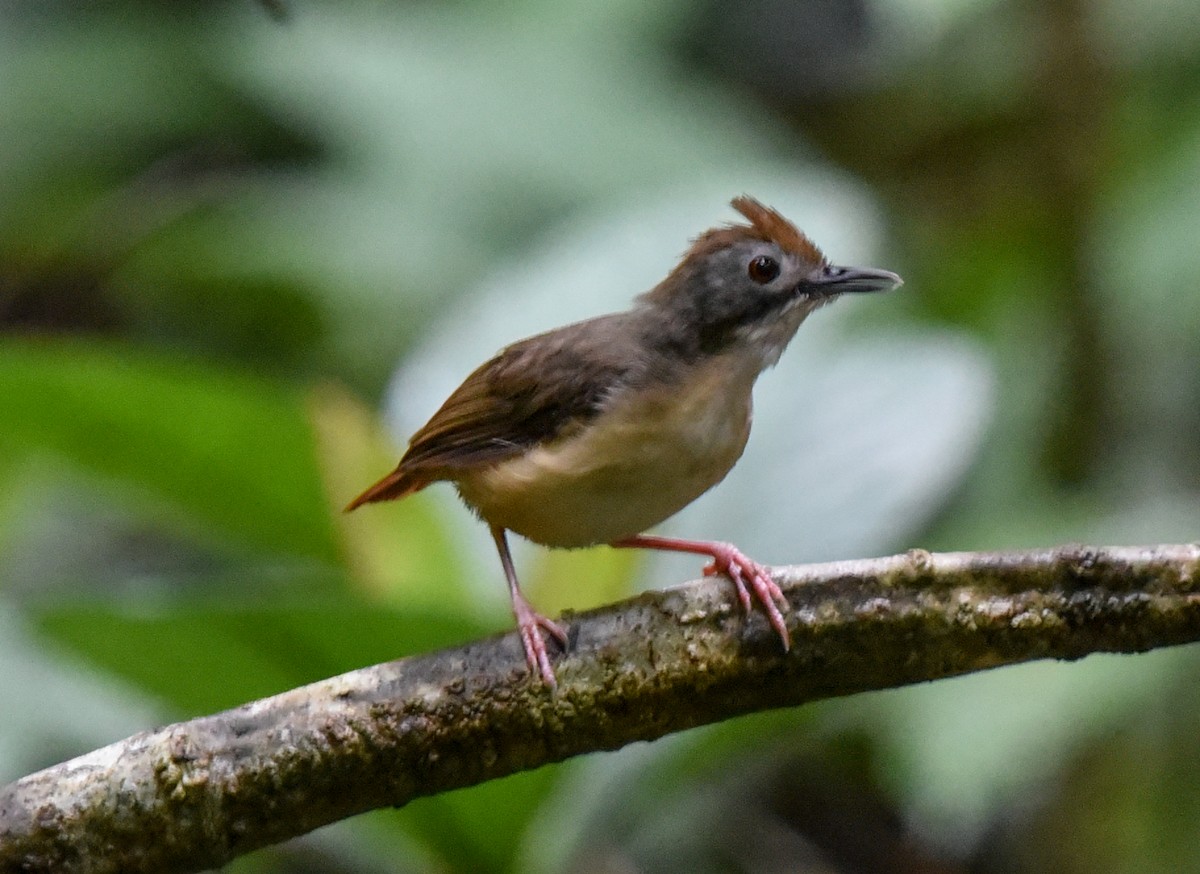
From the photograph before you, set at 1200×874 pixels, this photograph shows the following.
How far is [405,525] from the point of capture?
130 inches

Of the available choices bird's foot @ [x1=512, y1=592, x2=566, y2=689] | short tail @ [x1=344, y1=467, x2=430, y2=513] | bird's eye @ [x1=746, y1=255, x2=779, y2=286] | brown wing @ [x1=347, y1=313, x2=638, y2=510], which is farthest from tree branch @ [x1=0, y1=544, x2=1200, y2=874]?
bird's eye @ [x1=746, y1=255, x2=779, y2=286]

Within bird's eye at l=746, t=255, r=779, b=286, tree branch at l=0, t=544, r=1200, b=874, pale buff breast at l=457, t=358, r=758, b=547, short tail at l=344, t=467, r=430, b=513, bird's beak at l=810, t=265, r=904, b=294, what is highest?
bird's eye at l=746, t=255, r=779, b=286

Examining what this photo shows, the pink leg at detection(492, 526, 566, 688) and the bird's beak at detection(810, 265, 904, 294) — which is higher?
the bird's beak at detection(810, 265, 904, 294)

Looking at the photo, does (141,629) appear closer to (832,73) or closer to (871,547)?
(871,547)

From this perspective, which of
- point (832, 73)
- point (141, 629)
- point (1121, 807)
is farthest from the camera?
point (832, 73)

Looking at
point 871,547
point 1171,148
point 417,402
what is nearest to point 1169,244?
point 1171,148

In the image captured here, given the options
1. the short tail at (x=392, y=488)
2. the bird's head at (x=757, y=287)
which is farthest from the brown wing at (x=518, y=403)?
the bird's head at (x=757, y=287)

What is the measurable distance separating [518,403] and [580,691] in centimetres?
77

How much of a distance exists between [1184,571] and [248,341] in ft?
14.2

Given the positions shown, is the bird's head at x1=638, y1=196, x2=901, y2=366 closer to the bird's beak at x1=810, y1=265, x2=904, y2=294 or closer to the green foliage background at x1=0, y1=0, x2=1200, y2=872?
the bird's beak at x1=810, y1=265, x2=904, y2=294

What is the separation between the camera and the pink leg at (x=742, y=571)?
7.50 feet

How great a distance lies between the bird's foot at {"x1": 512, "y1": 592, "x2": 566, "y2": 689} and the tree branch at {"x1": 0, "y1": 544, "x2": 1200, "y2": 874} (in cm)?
2

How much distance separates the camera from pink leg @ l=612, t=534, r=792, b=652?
90.0 inches

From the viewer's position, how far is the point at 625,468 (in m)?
2.63
